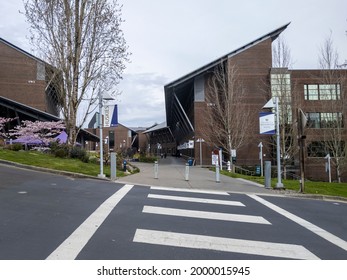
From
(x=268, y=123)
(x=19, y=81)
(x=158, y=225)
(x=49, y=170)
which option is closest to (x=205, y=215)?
(x=158, y=225)

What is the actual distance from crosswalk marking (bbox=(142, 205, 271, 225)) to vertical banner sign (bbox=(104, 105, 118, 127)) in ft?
27.0

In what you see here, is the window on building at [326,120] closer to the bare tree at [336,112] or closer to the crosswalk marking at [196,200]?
the bare tree at [336,112]

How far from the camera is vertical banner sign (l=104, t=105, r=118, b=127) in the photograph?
1622 centimetres

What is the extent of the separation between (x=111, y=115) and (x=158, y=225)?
10.1 metres

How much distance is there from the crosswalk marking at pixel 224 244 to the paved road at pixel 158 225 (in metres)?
0.01

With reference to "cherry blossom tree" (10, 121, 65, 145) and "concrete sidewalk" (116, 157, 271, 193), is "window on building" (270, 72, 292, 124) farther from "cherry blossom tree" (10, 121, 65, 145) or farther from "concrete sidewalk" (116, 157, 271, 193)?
"cherry blossom tree" (10, 121, 65, 145)

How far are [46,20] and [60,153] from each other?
896 cm

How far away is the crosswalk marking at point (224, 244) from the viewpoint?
5492 millimetres

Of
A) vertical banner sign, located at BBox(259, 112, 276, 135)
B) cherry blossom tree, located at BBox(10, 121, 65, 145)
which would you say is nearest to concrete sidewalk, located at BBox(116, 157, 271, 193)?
vertical banner sign, located at BBox(259, 112, 276, 135)

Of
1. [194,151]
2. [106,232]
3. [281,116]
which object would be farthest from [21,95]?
[106,232]

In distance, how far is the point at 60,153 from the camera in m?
21.6

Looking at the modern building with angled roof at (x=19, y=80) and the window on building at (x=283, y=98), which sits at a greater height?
the modern building with angled roof at (x=19, y=80)

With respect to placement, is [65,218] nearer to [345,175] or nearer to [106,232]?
[106,232]

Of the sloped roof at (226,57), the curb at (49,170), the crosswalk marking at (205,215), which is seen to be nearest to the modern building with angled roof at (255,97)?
the sloped roof at (226,57)
